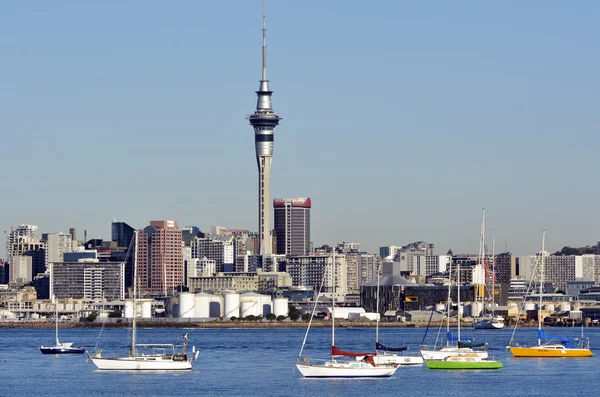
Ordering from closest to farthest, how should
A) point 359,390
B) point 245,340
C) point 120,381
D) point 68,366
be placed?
point 359,390 < point 120,381 < point 68,366 < point 245,340

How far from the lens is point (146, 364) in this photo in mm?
84000

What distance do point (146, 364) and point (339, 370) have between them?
42.6 feet

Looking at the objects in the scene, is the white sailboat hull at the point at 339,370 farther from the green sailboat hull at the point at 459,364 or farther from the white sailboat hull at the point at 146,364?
the white sailboat hull at the point at 146,364

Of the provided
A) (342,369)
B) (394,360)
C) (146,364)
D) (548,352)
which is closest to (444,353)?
(394,360)

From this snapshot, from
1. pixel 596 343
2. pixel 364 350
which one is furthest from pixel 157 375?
pixel 596 343

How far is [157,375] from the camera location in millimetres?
82125

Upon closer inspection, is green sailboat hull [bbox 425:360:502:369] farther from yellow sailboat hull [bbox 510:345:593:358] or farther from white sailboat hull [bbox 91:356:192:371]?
white sailboat hull [bbox 91:356:192:371]

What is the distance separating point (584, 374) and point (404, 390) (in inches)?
617

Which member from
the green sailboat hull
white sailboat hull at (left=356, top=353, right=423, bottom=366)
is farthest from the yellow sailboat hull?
the green sailboat hull

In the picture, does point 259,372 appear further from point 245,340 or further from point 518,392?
point 245,340

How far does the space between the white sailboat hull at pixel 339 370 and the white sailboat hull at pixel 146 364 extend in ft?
31.1

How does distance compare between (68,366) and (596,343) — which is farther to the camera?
(596,343)

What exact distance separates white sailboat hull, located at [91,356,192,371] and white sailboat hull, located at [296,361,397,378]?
9483 millimetres

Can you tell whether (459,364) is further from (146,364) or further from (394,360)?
(146,364)
